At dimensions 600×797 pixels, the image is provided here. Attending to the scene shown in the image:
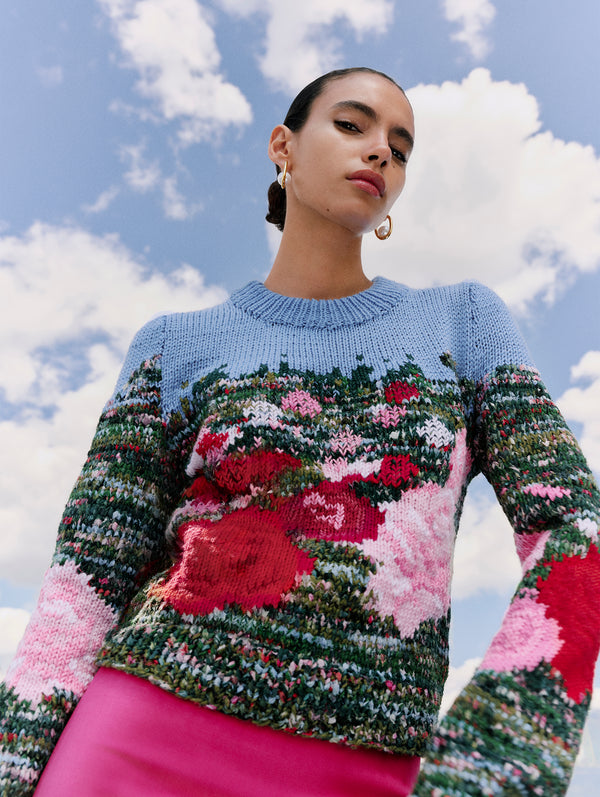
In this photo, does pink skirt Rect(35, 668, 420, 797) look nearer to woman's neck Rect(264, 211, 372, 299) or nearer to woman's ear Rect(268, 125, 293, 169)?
woman's neck Rect(264, 211, 372, 299)

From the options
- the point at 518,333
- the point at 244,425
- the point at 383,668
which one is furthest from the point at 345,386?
the point at 383,668

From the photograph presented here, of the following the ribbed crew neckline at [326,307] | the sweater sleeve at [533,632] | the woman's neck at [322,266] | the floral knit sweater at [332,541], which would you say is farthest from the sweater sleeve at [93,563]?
the sweater sleeve at [533,632]

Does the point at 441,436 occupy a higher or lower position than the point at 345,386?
lower

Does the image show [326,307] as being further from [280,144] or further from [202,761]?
[202,761]

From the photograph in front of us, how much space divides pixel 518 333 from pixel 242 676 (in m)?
0.94

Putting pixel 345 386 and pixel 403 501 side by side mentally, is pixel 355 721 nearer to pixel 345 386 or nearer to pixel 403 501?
pixel 403 501

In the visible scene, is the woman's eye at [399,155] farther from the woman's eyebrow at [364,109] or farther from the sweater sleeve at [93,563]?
the sweater sleeve at [93,563]

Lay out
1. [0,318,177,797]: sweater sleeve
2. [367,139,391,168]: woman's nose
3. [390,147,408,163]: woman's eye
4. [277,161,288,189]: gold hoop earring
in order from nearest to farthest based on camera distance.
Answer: [0,318,177,797]: sweater sleeve < [367,139,391,168]: woman's nose < [390,147,408,163]: woman's eye < [277,161,288,189]: gold hoop earring

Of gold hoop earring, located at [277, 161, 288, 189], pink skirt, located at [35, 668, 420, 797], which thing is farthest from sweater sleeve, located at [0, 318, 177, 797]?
gold hoop earring, located at [277, 161, 288, 189]

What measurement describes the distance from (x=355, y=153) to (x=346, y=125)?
0.11 m

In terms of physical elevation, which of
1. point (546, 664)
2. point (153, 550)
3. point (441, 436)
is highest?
point (441, 436)

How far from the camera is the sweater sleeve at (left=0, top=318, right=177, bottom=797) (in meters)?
1.32

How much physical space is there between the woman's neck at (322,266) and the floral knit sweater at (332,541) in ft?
0.25

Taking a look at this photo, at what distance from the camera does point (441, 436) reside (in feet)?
4.50
